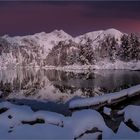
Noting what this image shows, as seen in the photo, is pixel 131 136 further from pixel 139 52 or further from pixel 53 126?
pixel 139 52

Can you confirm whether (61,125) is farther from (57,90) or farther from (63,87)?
(63,87)

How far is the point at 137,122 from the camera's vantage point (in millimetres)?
10352

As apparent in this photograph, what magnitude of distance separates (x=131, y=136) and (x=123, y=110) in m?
1.06

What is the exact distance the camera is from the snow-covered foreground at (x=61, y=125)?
32.2 ft

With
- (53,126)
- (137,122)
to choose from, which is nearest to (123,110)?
(137,122)

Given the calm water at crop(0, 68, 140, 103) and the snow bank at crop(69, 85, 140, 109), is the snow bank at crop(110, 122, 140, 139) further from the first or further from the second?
the calm water at crop(0, 68, 140, 103)

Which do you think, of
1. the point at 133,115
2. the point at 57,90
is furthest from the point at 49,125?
the point at 57,90

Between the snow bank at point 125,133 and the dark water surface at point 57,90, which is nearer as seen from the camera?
the snow bank at point 125,133

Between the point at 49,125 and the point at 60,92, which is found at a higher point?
the point at 49,125

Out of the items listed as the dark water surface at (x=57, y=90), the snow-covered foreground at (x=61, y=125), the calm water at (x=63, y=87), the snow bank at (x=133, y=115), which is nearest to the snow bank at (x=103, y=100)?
the snow-covered foreground at (x=61, y=125)

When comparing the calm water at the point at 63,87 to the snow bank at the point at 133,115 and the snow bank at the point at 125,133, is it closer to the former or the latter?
the snow bank at the point at 133,115

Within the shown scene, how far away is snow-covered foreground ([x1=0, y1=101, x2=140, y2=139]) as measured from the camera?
9.80 meters

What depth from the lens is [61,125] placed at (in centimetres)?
1055

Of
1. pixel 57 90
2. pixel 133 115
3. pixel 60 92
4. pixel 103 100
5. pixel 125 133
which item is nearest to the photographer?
pixel 125 133
